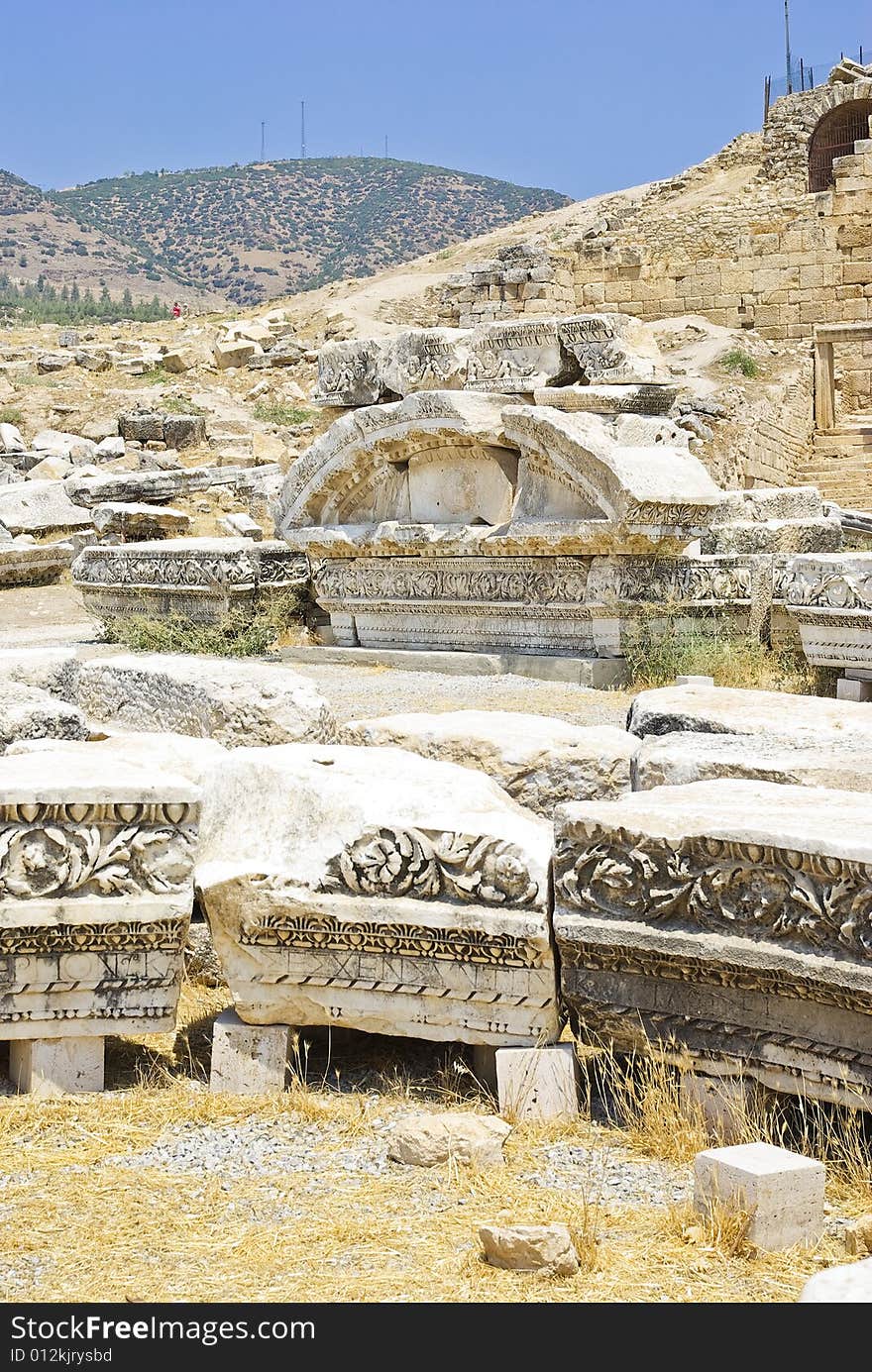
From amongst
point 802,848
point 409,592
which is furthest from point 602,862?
point 409,592

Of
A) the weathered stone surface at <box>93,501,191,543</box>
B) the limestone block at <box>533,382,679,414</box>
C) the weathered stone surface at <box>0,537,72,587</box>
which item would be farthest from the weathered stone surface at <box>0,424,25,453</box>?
the limestone block at <box>533,382,679,414</box>

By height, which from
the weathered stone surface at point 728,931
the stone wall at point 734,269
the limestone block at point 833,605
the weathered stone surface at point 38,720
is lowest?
the weathered stone surface at point 728,931

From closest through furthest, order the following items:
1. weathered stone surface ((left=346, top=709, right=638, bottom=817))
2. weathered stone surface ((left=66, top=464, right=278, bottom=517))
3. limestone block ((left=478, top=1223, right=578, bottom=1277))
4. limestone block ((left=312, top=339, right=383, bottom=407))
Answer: limestone block ((left=478, top=1223, right=578, bottom=1277)) → weathered stone surface ((left=346, top=709, right=638, bottom=817)) → limestone block ((left=312, top=339, right=383, bottom=407)) → weathered stone surface ((left=66, top=464, right=278, bottom=517))

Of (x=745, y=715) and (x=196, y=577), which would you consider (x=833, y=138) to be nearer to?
(x=196, y=577)

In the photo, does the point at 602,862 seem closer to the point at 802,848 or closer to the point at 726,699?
the point at 802,848

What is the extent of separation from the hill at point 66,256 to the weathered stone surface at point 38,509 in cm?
6679

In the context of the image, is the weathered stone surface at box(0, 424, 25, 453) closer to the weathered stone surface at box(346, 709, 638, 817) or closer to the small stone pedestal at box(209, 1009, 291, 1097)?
the weathered stone surface at box(346, 709, 638, 817)

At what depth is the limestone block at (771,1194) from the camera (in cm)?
270

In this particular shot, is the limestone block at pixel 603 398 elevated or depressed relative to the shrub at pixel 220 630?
elevated

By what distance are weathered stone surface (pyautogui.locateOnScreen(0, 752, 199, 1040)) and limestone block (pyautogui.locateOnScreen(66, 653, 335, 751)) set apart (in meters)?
2.24

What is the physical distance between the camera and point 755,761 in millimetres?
4285

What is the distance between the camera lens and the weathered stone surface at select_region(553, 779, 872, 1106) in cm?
309

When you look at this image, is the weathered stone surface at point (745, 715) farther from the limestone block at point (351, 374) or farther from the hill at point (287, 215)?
the hill at point (287, 215)

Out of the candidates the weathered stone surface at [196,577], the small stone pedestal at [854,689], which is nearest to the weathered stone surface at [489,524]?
the weathered stone surface at [196,577]
